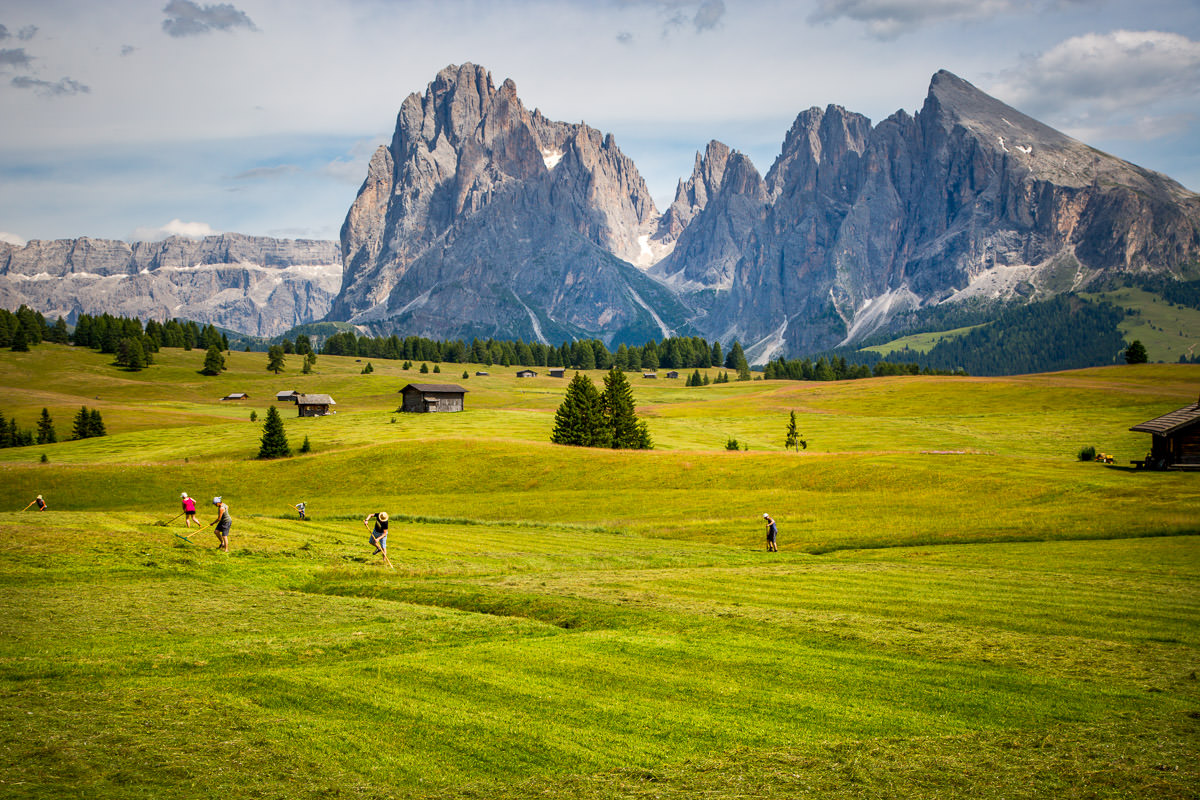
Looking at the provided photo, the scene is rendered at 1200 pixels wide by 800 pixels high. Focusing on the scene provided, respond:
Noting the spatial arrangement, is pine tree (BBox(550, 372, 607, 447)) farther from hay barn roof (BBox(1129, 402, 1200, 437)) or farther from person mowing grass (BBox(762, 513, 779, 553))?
hay barn roof (BBox(1129, 402, 1200, 437))

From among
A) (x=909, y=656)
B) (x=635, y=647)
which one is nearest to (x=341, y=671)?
(x=635, y=647)

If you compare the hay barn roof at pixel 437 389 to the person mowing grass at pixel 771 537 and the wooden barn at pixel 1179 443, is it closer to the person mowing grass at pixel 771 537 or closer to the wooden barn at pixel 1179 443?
the wooden barn at pixel 1179 443

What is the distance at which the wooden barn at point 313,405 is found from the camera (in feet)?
473

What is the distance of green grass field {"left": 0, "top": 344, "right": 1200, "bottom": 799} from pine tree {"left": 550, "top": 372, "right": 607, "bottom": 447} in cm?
3309

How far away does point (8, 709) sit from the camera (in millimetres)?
14523

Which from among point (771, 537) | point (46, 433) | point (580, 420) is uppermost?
point (580, 420)

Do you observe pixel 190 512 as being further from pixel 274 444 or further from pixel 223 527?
pixel 274 444

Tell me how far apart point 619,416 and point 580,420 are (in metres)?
4.75

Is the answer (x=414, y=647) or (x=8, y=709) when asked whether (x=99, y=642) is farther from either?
(x=414, y=647)

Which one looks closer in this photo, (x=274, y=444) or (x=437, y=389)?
(x=274, y=444)

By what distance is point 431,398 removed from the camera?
144 m

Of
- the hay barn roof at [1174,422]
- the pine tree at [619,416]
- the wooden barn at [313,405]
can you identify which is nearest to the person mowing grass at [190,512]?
the pine tree at [619,416]

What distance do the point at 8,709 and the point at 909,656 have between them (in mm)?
20207

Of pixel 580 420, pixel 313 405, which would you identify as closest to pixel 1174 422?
pixel 580 420
